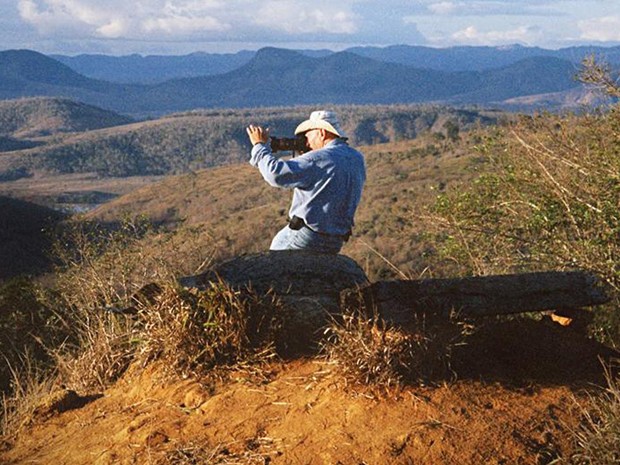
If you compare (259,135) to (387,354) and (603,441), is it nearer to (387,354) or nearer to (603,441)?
(387,354)

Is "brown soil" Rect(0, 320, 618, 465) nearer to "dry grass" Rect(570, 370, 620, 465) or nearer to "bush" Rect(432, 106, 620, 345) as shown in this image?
"dry grass" Rect(570, 370, 620, 465)

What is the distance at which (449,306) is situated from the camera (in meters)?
4.26

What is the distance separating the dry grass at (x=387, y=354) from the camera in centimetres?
368

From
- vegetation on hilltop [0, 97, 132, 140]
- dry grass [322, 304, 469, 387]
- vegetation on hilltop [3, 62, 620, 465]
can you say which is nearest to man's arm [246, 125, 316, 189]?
vegetation on hilltop [3, 62, 620, 465]

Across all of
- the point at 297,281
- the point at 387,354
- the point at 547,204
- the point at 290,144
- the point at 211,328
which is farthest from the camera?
the point at 547,204

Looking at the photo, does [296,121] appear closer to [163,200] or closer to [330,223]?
[163,200]

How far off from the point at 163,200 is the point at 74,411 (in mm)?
72997

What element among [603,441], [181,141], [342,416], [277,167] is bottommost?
[181,141]

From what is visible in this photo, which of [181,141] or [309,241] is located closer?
[309,241]

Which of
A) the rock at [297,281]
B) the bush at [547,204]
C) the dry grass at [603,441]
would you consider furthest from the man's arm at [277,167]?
the bush at [547,204]

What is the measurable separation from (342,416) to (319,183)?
2.02m

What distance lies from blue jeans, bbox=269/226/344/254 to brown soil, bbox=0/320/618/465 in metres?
1.21

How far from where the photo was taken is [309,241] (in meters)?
5.18

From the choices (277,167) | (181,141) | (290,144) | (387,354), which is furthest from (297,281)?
(181,141)
